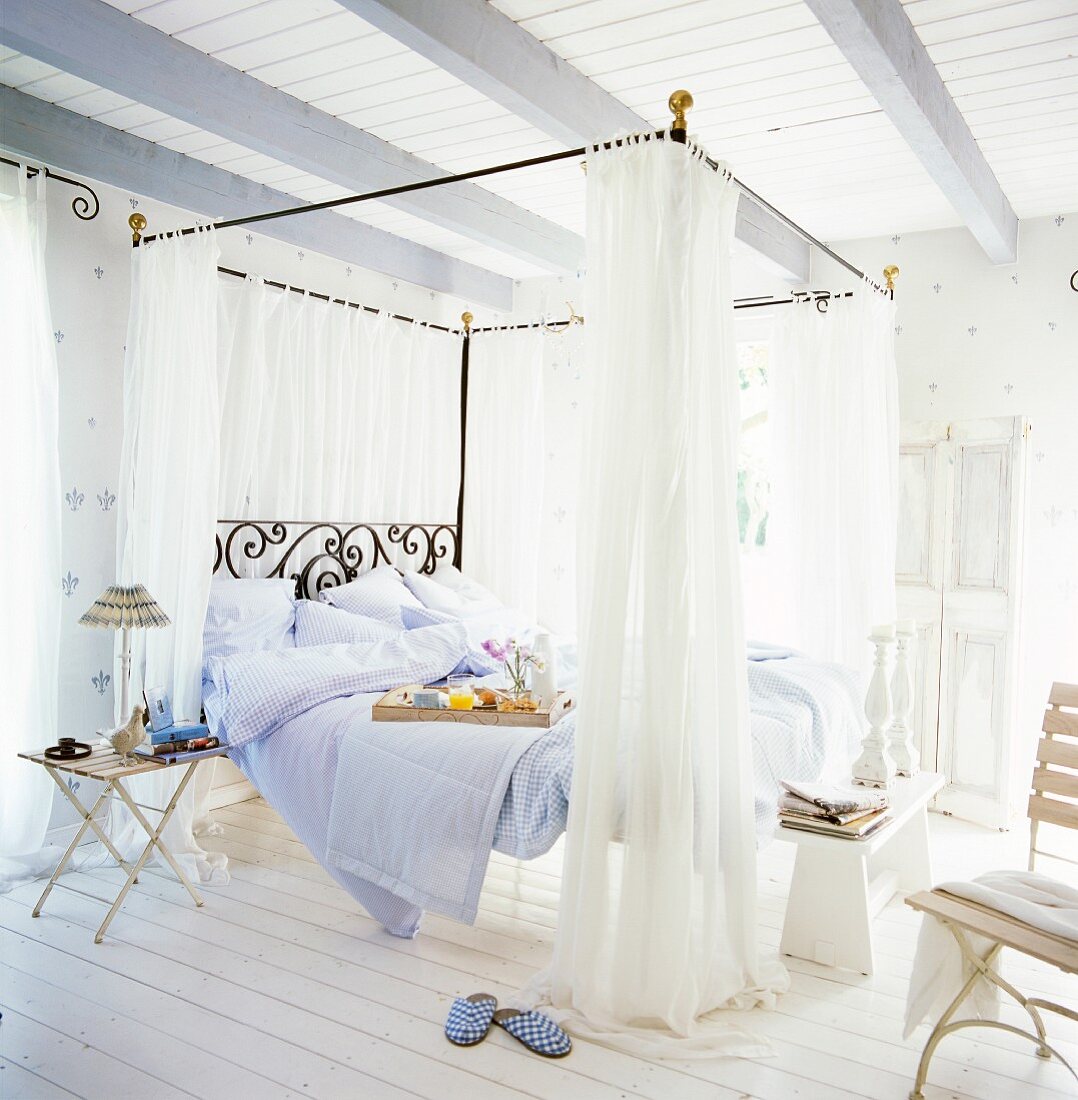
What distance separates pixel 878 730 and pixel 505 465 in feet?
9.11

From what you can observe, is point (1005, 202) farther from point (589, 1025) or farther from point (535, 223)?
point (589, 1025)

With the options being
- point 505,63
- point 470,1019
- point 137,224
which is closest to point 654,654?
point 470,1019

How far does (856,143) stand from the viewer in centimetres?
371

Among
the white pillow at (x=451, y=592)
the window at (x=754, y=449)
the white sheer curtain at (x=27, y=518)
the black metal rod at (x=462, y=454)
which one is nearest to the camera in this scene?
the white sheer curtain at (x=27, y=518)

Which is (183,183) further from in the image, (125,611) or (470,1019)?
(470,1019)

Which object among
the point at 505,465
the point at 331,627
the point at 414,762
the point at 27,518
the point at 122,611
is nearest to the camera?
the point at 414,762

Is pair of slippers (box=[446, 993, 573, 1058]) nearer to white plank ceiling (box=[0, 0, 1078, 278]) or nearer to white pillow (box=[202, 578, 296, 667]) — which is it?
white pillow (box=[202, 578, 296, 667])

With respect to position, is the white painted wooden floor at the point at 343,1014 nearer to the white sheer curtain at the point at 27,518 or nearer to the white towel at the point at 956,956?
the white towel at the point at 956,956

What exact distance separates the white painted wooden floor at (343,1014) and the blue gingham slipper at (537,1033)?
3 cm

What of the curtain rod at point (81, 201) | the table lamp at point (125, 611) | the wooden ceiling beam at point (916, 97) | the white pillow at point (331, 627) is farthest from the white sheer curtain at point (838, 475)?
the curtain rod at point (81, 201)

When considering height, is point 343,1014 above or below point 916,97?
below

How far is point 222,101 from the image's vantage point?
3.14m

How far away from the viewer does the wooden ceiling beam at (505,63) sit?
2.45 metres

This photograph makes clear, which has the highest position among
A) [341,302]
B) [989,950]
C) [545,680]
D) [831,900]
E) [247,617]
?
[341,302]
